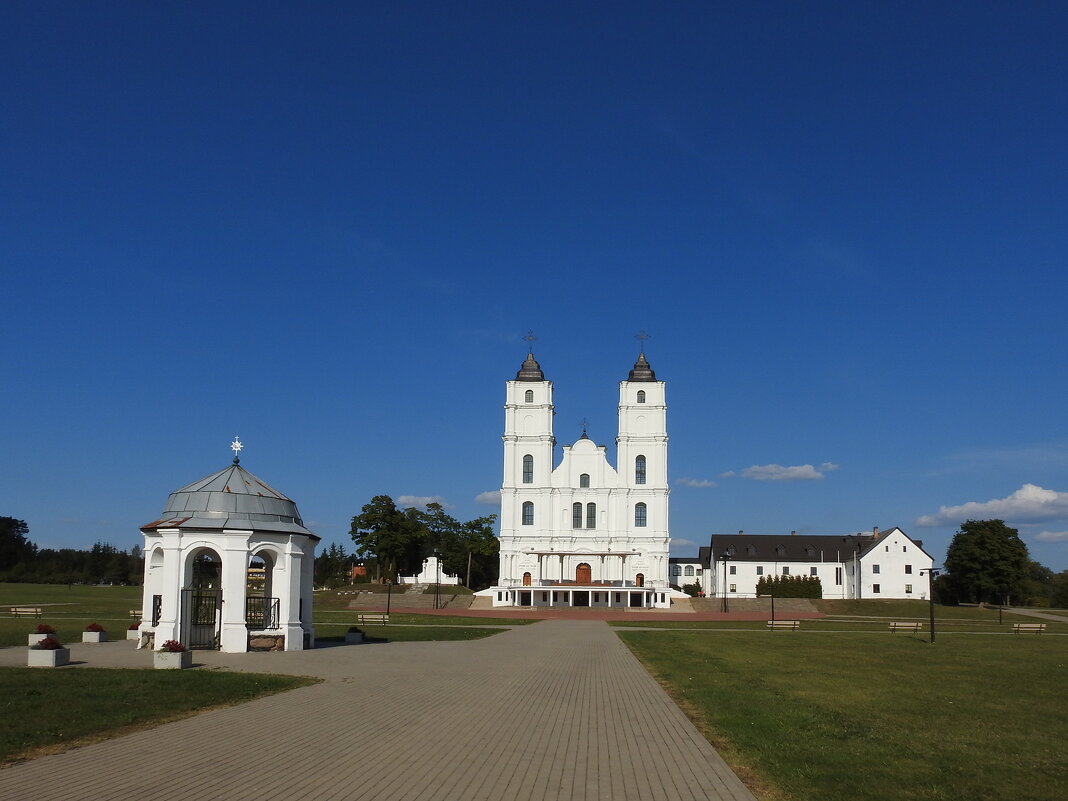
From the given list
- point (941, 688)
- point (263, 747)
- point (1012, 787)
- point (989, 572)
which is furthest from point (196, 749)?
point (989, 572)

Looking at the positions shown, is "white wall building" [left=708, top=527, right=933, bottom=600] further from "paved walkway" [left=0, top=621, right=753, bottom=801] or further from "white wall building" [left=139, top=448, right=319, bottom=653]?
"paved walkway" [left=0, top=621, right=753, bottom=801]

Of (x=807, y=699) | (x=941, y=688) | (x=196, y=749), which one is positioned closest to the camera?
(x=196, y=749)

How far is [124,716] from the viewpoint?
14.3 m

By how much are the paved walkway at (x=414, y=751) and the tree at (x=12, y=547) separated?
13355 centimetres

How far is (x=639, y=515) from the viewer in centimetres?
8550

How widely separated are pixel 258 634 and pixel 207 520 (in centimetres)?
363

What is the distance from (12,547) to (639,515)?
321ft

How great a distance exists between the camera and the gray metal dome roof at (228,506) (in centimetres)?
2780

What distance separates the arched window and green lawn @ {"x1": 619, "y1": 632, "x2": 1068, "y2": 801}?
52879 millimetres

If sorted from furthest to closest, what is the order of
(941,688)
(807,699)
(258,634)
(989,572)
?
(989,572), (258,634), (941,688), (807,699)

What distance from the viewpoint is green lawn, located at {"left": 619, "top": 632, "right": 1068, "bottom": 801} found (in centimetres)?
1059

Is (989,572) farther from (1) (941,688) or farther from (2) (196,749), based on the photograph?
(2) (196,749)

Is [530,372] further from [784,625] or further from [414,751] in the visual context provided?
[414,751]

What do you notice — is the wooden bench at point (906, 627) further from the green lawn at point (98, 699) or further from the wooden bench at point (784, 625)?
the green lawn at point (98, 699)
